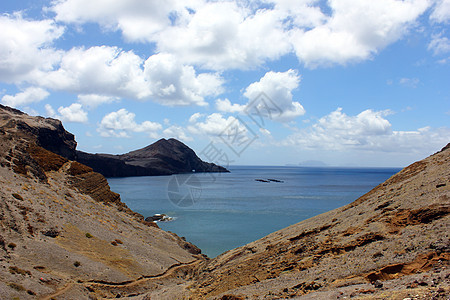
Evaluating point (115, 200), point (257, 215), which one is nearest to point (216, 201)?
point (257, 215)

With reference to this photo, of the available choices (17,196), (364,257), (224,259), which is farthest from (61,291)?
(364,257)

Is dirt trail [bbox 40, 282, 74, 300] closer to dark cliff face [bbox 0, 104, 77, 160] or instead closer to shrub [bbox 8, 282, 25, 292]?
shrub [bbox 8, 282, 25, 292]

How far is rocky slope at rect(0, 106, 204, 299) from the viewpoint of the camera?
61.9 feet

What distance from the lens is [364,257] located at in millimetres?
14961

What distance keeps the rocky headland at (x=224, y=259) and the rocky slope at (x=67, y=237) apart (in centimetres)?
10

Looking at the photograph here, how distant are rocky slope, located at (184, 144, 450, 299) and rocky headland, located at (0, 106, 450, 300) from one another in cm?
6

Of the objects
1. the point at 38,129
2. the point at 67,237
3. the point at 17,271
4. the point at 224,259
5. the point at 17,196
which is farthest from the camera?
the point at 38,129

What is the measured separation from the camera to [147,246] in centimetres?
3181

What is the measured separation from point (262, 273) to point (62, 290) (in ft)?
38.5

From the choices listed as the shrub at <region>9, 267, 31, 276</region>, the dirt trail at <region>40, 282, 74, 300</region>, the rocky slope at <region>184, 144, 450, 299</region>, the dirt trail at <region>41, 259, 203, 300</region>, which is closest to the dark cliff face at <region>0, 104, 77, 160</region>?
the dirt trail at <region>41, 259, 203, 300</region>

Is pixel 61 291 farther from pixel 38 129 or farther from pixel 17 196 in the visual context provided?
pixel 38 129

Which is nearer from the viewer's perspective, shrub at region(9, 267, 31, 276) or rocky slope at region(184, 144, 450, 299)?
rocky slope at region(184, 144, 450, 299)

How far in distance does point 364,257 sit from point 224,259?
564 inches

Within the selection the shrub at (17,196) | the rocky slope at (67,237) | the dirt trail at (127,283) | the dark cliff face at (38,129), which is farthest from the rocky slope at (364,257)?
the dark cliff face at (38,129)
